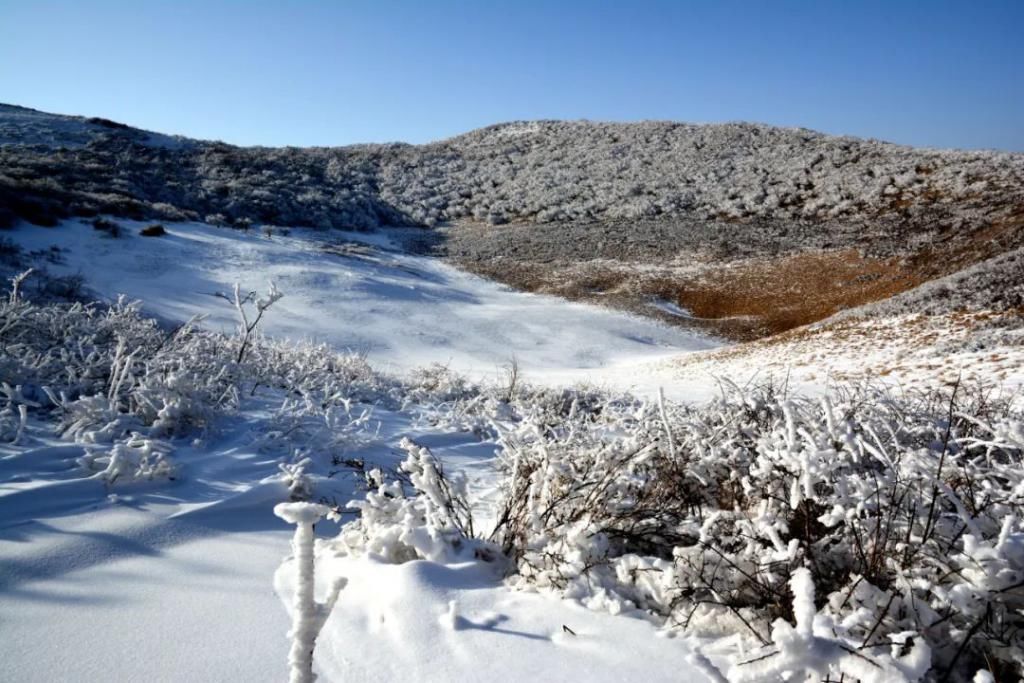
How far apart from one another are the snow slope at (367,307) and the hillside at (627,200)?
185cm

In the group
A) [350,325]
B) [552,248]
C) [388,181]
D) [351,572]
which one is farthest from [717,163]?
[351,572]

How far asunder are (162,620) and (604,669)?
147 cm

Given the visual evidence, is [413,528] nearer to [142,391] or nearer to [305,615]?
[305,615]

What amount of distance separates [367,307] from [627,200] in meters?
20.7

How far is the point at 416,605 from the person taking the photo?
75.4 inches

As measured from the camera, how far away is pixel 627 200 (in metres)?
33.5

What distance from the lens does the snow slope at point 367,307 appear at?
14609 millimetres


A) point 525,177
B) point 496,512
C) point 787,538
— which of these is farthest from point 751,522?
point 525,177

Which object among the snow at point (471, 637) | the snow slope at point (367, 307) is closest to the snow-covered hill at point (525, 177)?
the snow slope at point (367, 307)

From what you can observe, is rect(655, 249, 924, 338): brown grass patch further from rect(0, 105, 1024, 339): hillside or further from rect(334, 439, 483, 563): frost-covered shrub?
rect(334, 439, 483, 563): frost-covered shrub

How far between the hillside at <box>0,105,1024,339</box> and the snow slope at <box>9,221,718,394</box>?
6.07 feet

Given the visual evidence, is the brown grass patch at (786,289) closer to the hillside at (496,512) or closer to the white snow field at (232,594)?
the hillside at (496,512)

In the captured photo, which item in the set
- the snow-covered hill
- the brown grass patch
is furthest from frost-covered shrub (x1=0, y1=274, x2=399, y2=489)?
the snow-covered hill

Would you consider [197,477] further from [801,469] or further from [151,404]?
[801,469]
